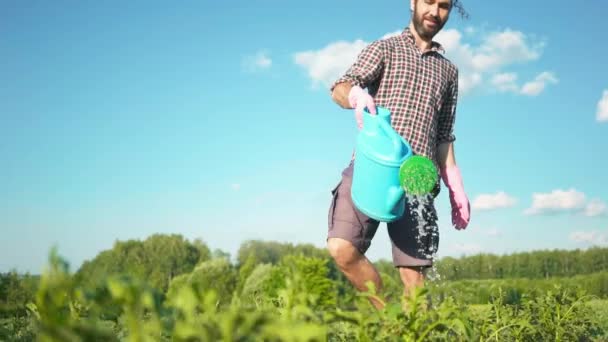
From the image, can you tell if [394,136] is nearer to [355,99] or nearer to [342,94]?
[355,99]

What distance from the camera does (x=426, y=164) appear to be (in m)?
3.06

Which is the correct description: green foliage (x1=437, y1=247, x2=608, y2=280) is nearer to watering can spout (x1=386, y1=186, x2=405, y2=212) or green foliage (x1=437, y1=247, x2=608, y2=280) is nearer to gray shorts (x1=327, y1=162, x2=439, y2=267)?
gray shorts (x1=327, y1=162, x2=439, y2=267)

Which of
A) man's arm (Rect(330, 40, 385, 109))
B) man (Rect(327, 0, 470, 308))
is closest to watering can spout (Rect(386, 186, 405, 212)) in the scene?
man (Rect(327, 0, 470, 308))

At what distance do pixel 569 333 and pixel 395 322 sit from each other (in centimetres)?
240

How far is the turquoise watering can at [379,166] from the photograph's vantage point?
315 cm

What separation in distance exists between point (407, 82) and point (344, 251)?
4.28 ft

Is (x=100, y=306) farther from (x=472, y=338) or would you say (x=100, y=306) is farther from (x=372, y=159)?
(x=372, y=159)

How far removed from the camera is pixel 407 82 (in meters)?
4.13

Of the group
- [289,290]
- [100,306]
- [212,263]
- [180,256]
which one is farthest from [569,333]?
[180,256]

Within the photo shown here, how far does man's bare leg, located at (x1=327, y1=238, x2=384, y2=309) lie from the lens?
3822mm

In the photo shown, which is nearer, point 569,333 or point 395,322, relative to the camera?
point 395,322

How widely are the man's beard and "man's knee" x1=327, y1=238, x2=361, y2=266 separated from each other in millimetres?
1721

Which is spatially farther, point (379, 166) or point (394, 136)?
point (379, 166)

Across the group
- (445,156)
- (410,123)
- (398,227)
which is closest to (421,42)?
(410,123)
